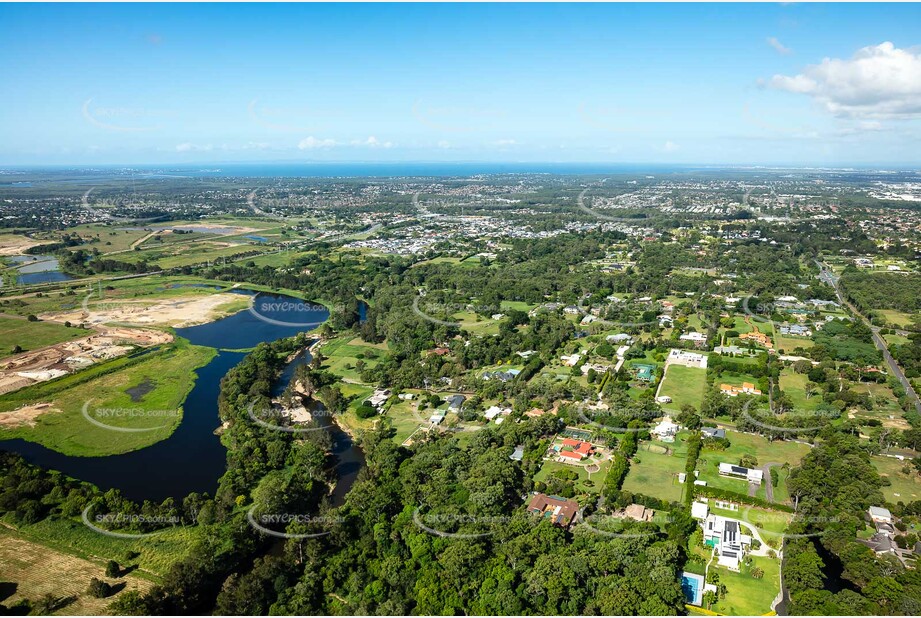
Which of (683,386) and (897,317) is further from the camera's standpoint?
(897,317)

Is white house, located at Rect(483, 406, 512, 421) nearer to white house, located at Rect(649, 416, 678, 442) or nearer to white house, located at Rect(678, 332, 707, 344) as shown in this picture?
white house, located at Rect(649, 416, 678, 442)

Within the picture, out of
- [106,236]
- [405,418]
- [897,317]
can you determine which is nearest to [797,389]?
[897,317]

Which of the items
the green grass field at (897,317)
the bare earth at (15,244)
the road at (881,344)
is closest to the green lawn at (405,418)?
the road at (881,344)

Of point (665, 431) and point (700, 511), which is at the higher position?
point (665, 431)

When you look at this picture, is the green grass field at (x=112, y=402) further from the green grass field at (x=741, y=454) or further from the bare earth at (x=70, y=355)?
the green grass field at (x=741, y=454)

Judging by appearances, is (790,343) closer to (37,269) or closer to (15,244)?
(37,269)

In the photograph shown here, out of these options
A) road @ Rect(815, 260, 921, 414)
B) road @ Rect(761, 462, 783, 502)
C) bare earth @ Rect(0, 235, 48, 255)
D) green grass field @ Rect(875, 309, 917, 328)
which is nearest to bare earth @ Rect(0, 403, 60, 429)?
road @ Rect(761, 462, 783, 502)
